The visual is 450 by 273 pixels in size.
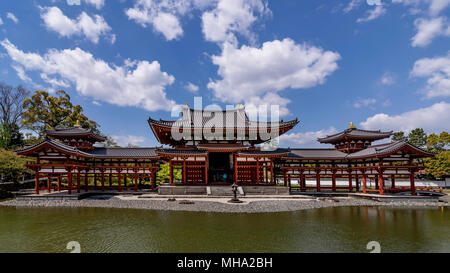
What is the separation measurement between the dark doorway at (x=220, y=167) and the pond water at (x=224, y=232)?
10.9m

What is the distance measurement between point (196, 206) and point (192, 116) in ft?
44.0

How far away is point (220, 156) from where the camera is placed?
77.9 feet

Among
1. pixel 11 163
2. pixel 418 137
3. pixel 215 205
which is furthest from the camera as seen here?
pixel 418 137

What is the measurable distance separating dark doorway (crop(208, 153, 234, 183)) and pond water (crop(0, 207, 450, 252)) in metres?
10.9

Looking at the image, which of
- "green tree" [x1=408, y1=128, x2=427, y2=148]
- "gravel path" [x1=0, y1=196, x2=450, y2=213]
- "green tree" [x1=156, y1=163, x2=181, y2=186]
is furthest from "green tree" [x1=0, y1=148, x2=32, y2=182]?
"green tree" [x1=408, y1=128, x2=427, y2=148]

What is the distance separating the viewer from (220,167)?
23.2 meters

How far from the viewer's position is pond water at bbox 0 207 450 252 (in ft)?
22.4

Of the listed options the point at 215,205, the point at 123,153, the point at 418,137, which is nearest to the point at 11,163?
the point at 123,153

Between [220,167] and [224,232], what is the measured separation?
14820mm

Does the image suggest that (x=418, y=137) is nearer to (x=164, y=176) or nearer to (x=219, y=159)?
(x=219, y=159)

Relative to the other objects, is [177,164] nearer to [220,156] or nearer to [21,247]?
[220,156]

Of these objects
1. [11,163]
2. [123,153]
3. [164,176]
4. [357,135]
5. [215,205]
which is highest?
[357,135]

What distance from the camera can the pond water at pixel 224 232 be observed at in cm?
684
